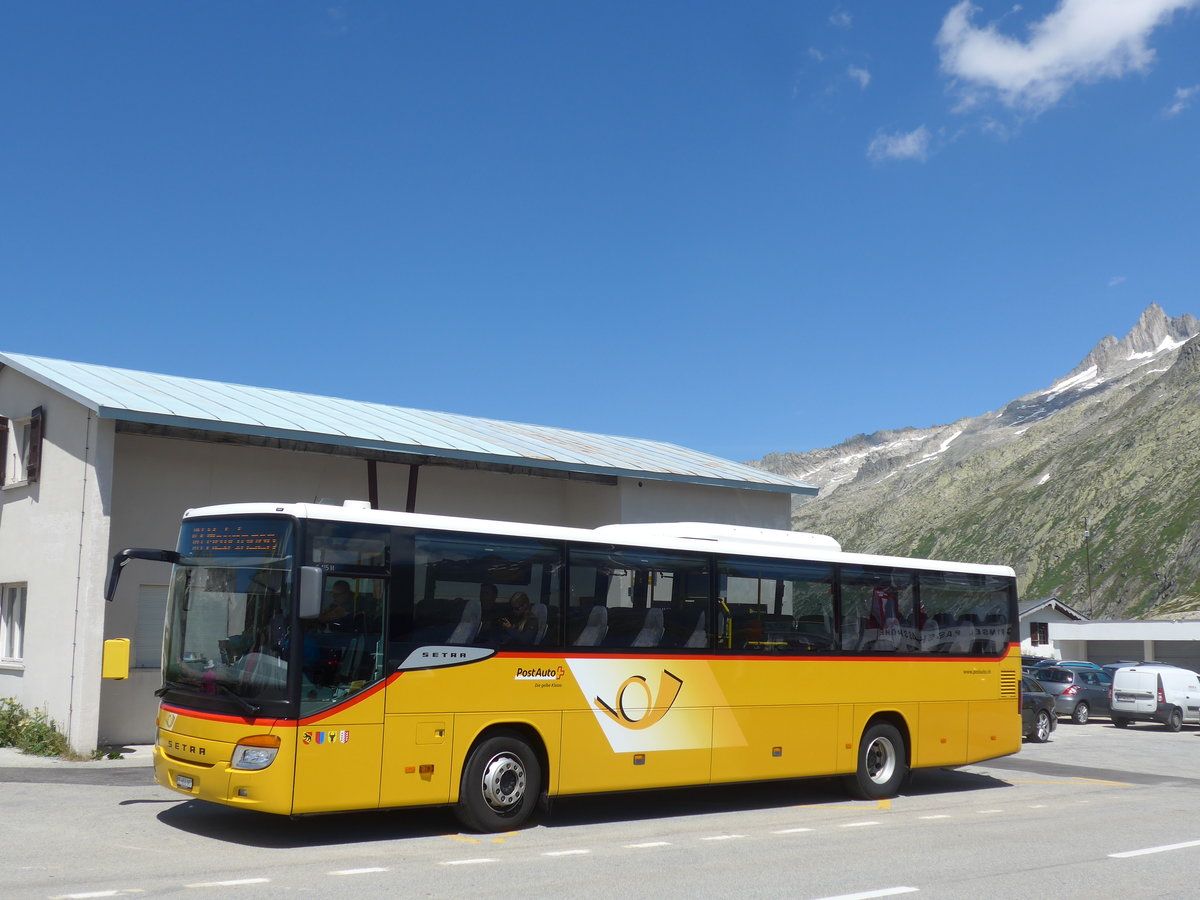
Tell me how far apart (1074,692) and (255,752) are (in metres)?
28.0

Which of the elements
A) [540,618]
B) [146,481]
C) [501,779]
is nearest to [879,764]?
[540,618]

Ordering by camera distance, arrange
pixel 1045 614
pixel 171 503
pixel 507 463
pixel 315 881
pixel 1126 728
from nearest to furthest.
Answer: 1. pixel 315 881
2. pixel 171 503
3. pixel 507 463
4. pixel 1126 728
5. pixel 1045 614

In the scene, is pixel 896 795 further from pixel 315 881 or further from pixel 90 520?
pixel 90 520

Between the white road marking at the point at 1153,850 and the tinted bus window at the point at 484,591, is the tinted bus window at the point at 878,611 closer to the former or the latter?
the white road marking at the point at 1153,850

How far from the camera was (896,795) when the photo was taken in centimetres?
1528

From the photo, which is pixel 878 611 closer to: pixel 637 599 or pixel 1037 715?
pixel 637 599

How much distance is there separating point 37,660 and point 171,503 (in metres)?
2.96

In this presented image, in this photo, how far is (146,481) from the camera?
1833cm

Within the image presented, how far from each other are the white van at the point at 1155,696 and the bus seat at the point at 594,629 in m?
23.3

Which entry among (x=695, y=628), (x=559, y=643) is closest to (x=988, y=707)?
(x=695, y=628)

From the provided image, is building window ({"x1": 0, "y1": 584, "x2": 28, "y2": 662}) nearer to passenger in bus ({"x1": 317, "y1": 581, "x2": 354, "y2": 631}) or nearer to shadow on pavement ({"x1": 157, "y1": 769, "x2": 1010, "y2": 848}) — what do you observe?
shadow on pavement ({"x1": 157, "y1": 769, "x2": 1010, "y2": 848})

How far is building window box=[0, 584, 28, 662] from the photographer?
18.5 metres

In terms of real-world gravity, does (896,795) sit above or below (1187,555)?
below

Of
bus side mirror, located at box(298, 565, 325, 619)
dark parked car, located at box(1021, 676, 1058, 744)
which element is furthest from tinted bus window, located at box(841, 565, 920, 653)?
dark parked car, located at box(1021, 676, 1058, 744)
